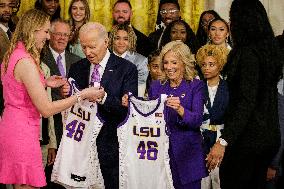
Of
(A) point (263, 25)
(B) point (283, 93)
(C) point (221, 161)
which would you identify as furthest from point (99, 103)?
(B) point (283, 93)

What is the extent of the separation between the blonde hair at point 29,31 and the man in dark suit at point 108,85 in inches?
19.2

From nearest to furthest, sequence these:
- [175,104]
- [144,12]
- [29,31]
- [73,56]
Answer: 1. [29,31]
2. [175,104]
3. [73,56]
4. [144,12]

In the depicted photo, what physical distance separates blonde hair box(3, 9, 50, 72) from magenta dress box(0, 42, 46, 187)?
0.04 meters

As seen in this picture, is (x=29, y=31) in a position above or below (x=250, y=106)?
above

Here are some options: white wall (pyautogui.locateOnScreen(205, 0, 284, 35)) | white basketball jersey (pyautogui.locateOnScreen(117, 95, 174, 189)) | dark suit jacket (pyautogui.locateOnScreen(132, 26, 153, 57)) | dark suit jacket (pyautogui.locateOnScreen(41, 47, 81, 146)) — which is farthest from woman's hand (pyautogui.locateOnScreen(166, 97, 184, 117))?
white wall (pyautogui.locateOnScreen(205, 0, 284, 35))

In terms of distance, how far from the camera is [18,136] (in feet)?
11.5

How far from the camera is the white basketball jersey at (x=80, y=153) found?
4.04 m

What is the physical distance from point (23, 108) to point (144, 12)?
3.90 m

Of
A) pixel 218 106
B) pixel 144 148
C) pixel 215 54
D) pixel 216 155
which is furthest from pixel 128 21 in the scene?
pixel 216 155

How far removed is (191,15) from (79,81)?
3.32 meters

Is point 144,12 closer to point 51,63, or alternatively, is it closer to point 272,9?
point 272,9

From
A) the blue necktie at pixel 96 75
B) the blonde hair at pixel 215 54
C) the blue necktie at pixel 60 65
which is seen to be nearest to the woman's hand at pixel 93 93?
the blue necktie at pixel 96 75

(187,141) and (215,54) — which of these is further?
(215,54)

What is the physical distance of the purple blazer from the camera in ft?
13.0
